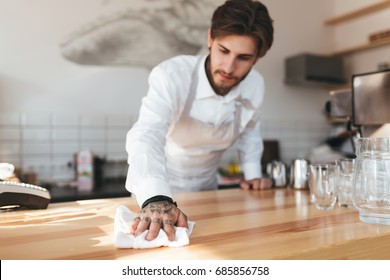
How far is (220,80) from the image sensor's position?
1.42 m

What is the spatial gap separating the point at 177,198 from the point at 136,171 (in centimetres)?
29

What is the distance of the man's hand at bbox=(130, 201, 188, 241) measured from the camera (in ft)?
2.49

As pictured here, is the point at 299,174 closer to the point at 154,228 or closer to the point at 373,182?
the point at 373,182

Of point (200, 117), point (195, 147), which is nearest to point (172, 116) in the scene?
point (200, 117)

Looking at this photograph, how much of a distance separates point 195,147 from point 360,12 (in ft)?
9.29

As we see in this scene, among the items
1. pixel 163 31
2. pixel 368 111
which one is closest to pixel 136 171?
pixel 368 111

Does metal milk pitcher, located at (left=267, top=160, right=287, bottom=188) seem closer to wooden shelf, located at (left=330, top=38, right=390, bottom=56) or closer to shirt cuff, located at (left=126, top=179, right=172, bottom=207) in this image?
shirt cuff, located at (left=126, top=179, right=172, bottom=207)

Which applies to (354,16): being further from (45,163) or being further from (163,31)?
(45,163)

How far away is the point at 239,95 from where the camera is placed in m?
1.62

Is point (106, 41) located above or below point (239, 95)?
above

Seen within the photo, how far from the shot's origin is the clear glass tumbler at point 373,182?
2.87 feet

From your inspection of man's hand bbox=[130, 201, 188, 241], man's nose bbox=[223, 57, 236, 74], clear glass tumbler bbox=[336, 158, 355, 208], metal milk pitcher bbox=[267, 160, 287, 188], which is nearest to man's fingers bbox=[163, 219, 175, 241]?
man's hand bbox=[130, 201, 188, 241]

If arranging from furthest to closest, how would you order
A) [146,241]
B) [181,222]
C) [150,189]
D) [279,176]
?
[279,176], [150,189], [181,222], [146,241]

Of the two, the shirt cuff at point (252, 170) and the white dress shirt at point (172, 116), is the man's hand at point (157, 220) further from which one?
the shirt cuff at point (252, 170)
